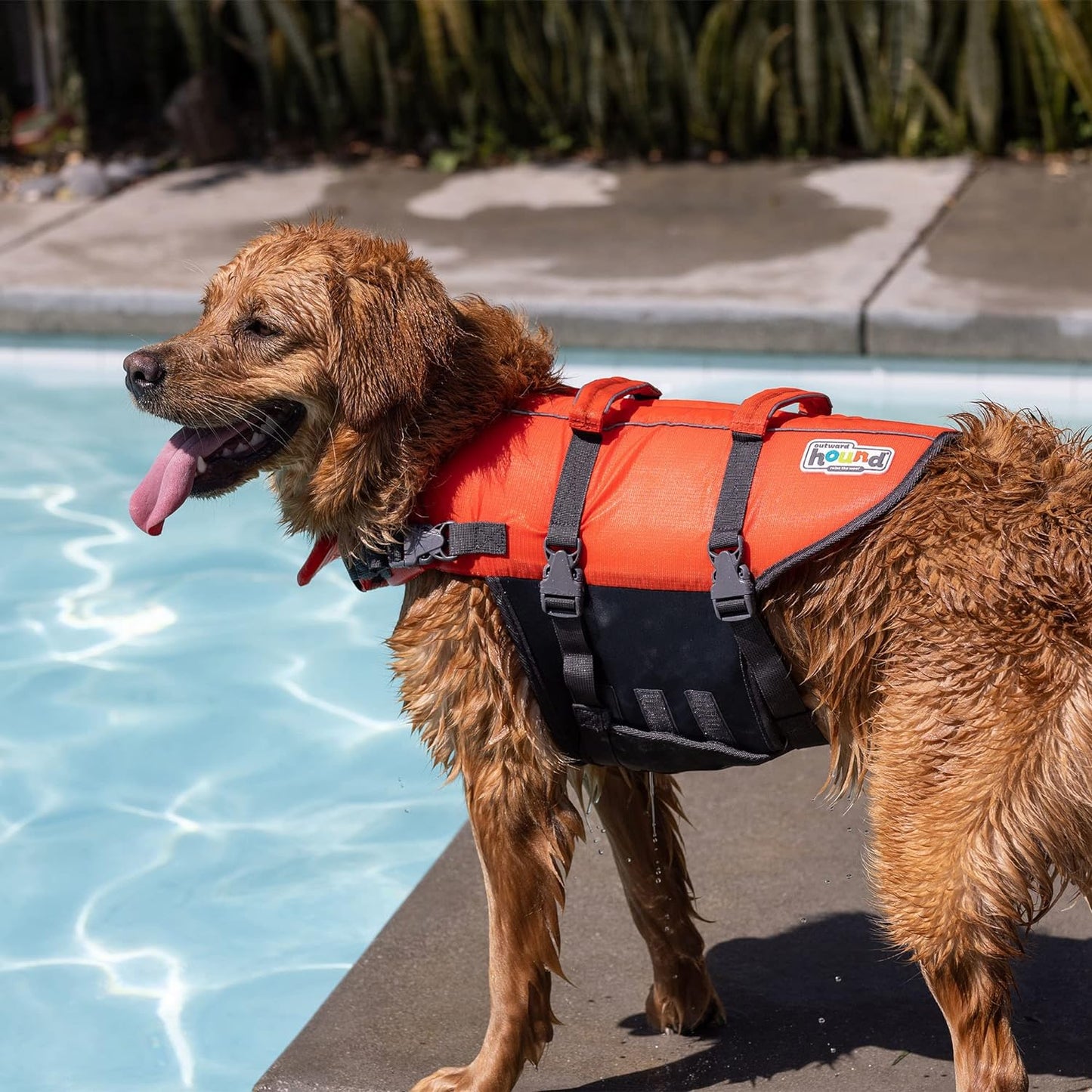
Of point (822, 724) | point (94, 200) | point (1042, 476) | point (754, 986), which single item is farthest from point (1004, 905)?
point (94, 200)

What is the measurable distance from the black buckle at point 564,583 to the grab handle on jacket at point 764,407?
38cm

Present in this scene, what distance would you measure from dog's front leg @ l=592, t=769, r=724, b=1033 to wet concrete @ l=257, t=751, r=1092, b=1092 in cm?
7

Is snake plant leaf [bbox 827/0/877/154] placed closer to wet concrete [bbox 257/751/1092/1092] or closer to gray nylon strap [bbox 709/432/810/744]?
wet concrete [bbox 257/751/1092/1092]

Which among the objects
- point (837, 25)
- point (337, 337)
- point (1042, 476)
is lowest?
point (837, 25)

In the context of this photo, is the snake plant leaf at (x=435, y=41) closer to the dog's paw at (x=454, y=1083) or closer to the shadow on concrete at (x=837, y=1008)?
the shadow on concrete at (x=837, y=1008)

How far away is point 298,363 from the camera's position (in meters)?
2.83

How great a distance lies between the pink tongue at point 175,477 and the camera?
2.94 m

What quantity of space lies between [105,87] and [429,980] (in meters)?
9.12

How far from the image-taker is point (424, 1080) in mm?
3074

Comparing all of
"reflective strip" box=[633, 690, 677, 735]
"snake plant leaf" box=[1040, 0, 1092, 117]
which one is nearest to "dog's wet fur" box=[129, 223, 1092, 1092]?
"reflective strip" box=[633, 690, 677, 735]

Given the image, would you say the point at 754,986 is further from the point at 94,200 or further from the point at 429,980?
the point at 94,200

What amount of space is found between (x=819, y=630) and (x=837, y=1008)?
3.75 feet

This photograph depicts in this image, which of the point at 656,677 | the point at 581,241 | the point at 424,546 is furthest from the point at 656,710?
the point at 581,241

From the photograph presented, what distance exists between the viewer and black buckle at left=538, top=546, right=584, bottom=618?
280 centimetres
